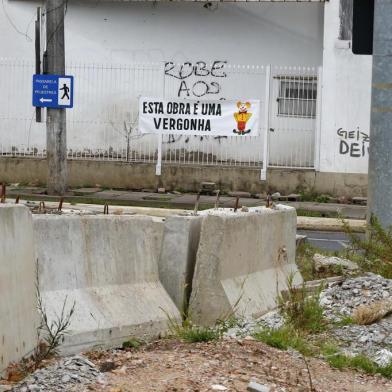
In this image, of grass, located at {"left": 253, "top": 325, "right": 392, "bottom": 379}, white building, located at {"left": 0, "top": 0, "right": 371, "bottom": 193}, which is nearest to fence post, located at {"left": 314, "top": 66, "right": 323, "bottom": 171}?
white building, located at {"left": 0, "top": 0, "right": 371, "bottom": 193}

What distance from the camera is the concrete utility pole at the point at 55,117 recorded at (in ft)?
64.5

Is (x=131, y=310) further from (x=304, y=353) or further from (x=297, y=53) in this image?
(x=297, y=53)

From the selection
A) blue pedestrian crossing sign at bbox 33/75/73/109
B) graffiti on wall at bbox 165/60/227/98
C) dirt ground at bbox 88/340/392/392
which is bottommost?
dirt ground at bbox 88/340/392/392

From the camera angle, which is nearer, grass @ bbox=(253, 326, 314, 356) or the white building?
grass @ bbox=(253, 326, 314, 356)

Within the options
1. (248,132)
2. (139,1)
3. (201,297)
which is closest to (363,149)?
(248,132)

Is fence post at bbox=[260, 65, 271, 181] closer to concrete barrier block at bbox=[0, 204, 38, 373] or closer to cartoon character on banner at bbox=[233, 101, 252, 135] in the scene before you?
cartoon character on banner at bbox=[233, 101, 252, 135]

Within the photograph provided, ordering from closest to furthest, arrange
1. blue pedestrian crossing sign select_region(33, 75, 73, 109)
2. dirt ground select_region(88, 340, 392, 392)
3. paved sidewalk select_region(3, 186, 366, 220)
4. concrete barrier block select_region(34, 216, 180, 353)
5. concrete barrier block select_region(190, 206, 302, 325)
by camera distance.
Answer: dirt ground select_region(88, 340, 392, 392)
concrete barrier block select_region(34, 216, 180, 353)
concrete barrier block select_region(190, 206, 302, 325)
paved sidewalk select_region(3, 186, 366, 220)
blue pedestrian crossing sign select_region(33, 75, 73, 109)

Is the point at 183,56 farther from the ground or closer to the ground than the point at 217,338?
farther from the ground

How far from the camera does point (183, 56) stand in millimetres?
23422

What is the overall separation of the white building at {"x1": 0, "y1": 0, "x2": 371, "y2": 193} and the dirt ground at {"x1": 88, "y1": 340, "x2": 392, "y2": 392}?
15.5 metres

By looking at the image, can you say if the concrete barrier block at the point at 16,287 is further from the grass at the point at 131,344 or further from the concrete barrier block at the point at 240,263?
the concrete barrier block at the point at 240,263

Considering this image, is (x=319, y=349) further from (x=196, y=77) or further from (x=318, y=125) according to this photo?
(x=196, y=77)

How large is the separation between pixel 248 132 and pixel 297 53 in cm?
209

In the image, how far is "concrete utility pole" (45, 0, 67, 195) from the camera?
19.7 m
